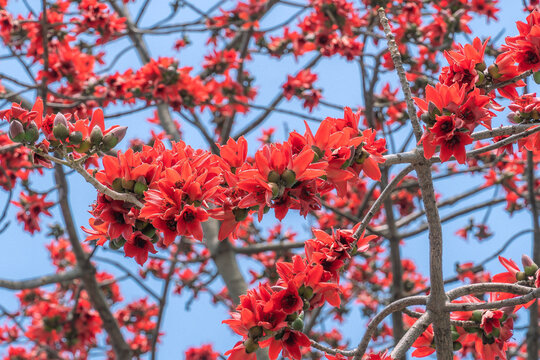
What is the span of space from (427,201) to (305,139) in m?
0.46

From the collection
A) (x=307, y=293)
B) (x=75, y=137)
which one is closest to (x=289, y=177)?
(x=307, y=293)

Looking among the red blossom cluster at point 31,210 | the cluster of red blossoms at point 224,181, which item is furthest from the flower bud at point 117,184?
the red blossom cluster at point 31,210

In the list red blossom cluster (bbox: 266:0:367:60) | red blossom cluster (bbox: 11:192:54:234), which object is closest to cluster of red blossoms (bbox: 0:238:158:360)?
red blossom cluster (bbox: 11:192:54:234)

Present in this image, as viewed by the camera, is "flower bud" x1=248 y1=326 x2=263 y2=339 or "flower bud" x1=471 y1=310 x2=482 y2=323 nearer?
"flower bud" x1=248 y1=326 x2=263 y2=339

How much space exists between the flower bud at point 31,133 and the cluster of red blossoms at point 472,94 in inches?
42.0

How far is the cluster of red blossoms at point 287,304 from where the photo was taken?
1.34 meters

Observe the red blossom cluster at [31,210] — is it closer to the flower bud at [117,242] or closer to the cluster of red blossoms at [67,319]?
the cluster of red blossoms at [67,319]

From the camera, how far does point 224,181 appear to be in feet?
5.22

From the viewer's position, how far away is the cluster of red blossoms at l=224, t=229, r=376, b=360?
4.40 feet

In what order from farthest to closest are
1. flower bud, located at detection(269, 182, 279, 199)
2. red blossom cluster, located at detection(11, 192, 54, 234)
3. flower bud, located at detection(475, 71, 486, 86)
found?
red blossom cluster, located at detection(11, 192, 54, 234), flower bud, located at detection(475, 71, 486, 86), flower bud, located at detection(269, 182, 279, 199)

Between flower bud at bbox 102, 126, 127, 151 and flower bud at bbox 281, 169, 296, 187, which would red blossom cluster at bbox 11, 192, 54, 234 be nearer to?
flower bud at bbox 102, 126, 127, 151

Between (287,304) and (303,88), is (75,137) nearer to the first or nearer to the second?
(287,304)

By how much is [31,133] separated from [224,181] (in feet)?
1.79

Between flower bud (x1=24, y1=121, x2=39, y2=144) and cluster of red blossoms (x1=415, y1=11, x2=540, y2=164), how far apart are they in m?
1.07
